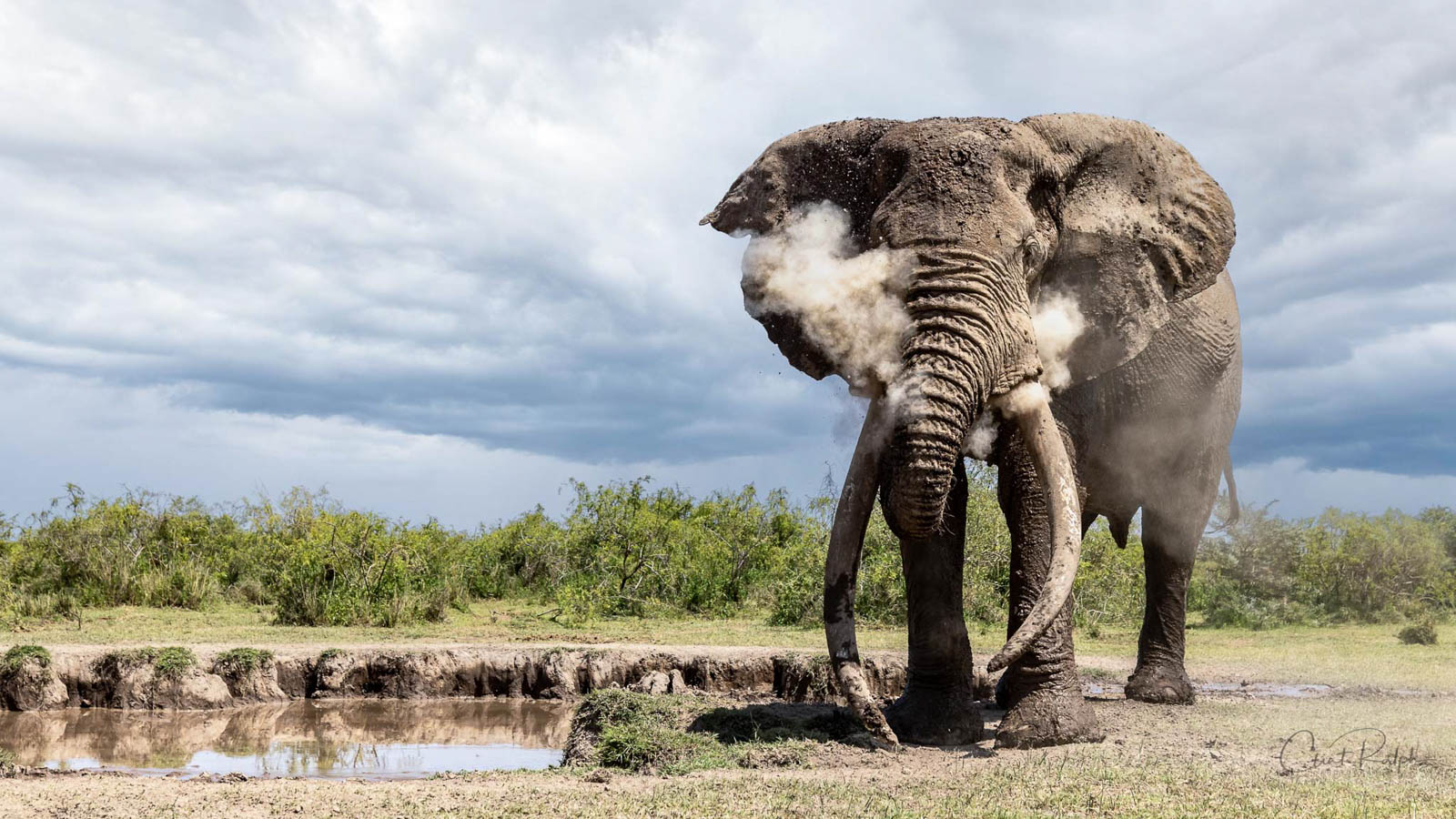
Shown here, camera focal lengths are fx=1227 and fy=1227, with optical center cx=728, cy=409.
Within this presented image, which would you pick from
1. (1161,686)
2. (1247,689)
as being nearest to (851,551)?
(1161,686)

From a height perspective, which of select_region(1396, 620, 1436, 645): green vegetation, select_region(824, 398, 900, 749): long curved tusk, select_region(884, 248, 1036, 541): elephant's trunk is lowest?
select_region(1396, 620, 1436, 645): green vegetation

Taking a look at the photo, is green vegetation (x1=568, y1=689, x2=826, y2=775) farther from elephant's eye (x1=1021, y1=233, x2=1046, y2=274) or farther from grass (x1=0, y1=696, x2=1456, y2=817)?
elephant's eye (x1=1021, y1=233, x2=1046, y2=274)

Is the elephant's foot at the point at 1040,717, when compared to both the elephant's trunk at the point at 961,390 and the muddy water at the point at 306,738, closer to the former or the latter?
the elephant's trunk at the point at 961,390

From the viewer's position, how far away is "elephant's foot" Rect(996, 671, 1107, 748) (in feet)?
22.1

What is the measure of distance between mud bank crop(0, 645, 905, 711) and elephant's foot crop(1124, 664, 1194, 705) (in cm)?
187

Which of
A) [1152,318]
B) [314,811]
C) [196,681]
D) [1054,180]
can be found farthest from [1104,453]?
[196,681]

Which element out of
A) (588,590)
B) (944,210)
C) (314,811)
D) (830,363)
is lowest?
(314,811)

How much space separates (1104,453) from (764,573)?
10.2 meters

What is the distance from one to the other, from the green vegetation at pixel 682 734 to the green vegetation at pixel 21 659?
210 inches

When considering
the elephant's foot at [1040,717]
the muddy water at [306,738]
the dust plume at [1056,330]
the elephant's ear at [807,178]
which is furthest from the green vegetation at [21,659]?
the dust plume at [1056,330]

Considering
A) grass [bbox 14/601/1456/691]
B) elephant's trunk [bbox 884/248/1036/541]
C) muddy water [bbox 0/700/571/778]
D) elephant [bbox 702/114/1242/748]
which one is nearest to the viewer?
elephant's trunk [bbox 884/248/1036/541]

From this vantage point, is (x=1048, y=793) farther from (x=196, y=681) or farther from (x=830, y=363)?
(x=196, y=681)

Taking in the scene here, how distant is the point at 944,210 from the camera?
6.08 m

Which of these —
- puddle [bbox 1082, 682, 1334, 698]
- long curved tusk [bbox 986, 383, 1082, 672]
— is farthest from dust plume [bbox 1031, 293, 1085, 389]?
puddle [bbox 1082, 682, 1334, 698]
